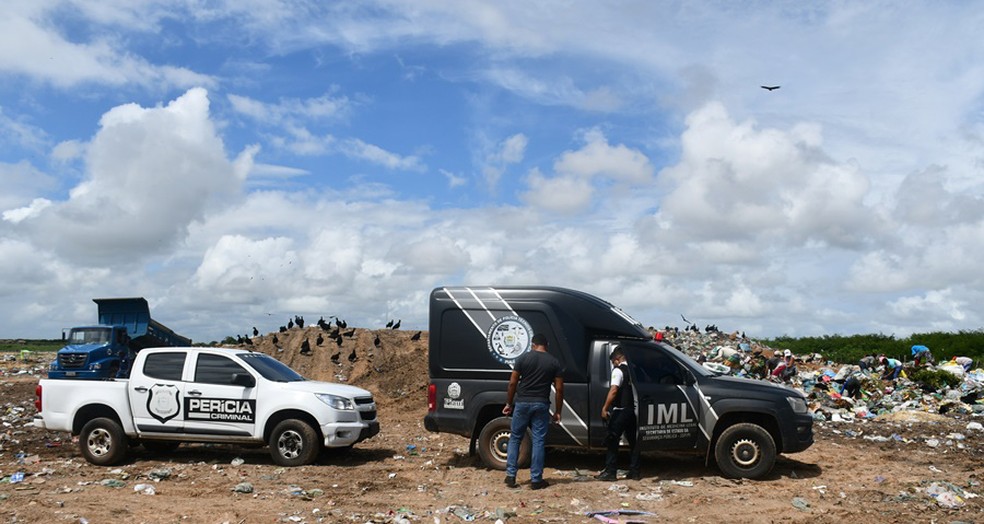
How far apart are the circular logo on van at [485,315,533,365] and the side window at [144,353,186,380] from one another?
467cm

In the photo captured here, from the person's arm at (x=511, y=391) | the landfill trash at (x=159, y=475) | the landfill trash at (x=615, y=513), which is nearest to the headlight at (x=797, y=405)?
the landfill trash at (x=615, y=513)

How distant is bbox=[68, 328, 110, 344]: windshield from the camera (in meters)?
24.6

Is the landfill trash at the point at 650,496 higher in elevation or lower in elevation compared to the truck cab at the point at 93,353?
lower

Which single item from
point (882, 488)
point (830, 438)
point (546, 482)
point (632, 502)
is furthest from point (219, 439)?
point (830, 438)

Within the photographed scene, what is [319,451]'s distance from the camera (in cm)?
1171

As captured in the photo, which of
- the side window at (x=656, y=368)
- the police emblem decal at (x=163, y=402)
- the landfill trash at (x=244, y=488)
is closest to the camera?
the landfill trash at (x=244, y=488)

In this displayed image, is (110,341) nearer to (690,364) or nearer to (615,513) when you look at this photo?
(690,364)

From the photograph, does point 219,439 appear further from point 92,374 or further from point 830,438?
point 92,374

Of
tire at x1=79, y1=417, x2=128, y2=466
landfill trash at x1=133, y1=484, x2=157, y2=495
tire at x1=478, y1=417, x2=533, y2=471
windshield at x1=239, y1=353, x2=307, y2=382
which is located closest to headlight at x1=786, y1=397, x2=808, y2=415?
tire at x1=478, y1=417, x2=533, y2=471

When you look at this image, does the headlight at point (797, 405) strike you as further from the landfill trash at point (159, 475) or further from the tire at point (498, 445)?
the landfill trash at point (159, 475)

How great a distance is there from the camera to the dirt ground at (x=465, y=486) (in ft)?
28.1

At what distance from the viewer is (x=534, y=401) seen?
9.64 m

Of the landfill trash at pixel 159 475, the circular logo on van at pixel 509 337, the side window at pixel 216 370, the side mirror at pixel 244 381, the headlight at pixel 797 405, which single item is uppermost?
the circular logo on van at pixel 509 337

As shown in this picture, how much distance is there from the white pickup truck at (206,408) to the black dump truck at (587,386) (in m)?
1.65
